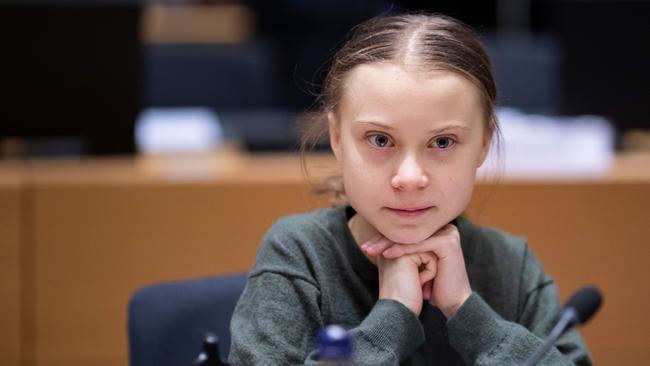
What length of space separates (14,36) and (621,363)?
5.83 feet

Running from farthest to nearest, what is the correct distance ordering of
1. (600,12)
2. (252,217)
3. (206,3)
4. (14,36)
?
(206,3) → (600,12) → (14,36) → (252,217)

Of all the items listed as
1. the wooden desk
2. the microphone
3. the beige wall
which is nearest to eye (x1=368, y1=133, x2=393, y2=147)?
the microphone

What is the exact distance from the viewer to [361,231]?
49.3 inches

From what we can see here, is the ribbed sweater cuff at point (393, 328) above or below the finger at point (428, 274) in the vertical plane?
below

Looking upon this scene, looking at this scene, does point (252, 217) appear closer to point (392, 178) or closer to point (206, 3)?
point (392, 178)

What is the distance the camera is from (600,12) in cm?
325

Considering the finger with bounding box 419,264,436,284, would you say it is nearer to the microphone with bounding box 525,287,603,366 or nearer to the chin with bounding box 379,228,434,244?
the chin with bounding box 379,228,434,244

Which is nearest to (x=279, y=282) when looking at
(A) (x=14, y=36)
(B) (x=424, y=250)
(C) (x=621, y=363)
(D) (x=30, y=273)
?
(B) (x=424, y=250)

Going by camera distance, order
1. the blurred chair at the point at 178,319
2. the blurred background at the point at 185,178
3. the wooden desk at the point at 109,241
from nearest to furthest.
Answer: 1. the blurred chair at the point at 178,319
2. the blurred background at the point at 185,178
3. the wooden desk at the point at 109,241

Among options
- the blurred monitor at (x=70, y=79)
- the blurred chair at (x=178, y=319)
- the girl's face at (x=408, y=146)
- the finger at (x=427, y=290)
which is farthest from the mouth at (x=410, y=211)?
the blurred monitor at (x=70, y=79)

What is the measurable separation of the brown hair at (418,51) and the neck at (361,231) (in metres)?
0.13

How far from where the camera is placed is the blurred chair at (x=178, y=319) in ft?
4.67

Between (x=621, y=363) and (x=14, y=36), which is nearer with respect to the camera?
(x=621, y=363)

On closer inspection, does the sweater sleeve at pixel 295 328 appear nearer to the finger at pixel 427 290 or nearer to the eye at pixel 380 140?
the finger at pixel 427 290
